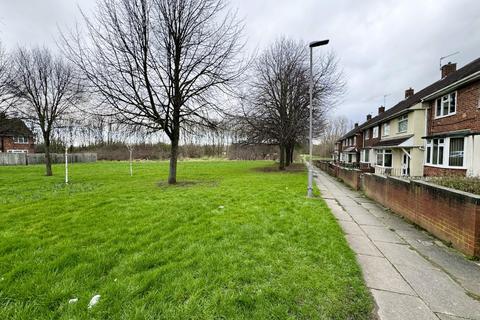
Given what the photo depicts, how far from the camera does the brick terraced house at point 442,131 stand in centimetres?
1106

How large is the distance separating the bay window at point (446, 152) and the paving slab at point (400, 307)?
13168mm

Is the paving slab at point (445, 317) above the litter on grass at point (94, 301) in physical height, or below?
below

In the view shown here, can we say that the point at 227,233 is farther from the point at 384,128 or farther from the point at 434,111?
the point at 384,128

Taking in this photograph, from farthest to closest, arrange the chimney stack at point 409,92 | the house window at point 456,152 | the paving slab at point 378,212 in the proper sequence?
the chimney stack at point 409,92 → the house window at point 456,152 → the paving slab at point 378,212

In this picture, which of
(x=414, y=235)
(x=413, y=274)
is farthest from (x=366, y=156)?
(x=413, y=274)

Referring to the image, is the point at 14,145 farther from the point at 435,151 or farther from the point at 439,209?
the point at 435,151

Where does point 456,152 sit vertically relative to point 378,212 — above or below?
above

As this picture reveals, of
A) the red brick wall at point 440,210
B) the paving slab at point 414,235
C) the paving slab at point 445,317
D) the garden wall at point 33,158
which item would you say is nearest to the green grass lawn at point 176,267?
the paving slab at point 445,317

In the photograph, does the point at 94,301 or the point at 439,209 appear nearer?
the point at 94,301

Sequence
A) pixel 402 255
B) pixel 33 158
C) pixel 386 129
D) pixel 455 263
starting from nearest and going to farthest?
pixel 455 263 < pixel 402 255 < pixel 386 129 < pixel 33 158

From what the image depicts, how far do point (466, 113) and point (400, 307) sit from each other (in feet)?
46.7

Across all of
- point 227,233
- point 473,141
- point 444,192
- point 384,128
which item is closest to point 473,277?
point 444,192

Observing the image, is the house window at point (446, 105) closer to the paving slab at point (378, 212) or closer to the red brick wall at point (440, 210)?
the red brick wall at point (440, 210)

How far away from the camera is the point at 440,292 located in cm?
290
